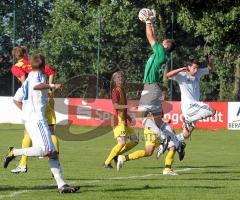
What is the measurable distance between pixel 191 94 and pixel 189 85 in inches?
12.0

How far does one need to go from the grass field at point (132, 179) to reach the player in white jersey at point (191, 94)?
0.96m

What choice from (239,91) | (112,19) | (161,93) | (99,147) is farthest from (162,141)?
(112,19)

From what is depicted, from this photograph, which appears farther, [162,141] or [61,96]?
[61,96]

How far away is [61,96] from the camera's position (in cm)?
4069

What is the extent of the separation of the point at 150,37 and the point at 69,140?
15528mm

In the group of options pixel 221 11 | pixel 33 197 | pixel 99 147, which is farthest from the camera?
pixel 221 11

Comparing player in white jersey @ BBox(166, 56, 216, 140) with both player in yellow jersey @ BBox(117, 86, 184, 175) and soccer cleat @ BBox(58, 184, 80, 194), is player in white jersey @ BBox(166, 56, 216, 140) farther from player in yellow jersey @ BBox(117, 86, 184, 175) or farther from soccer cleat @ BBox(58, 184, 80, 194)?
soccer cleat @ BBox(58, 184, 80, 194)

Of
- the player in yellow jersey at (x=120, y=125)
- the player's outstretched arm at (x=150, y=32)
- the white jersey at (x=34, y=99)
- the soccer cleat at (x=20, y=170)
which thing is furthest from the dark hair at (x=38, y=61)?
the player in yellow jersey at (x=120, y=125)

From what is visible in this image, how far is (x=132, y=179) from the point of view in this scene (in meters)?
13.7

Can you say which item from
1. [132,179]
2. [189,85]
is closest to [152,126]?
[132,179]

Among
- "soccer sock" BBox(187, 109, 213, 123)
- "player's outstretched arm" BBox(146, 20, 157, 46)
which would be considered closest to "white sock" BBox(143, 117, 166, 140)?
"player's outstretched arm" BBox(146, 20, 157, 46)

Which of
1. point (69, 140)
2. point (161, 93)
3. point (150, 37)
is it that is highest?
point (150, 37)

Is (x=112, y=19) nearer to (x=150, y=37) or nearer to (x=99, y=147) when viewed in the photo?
(x=99, y=147)

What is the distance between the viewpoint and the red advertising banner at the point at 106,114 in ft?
123
